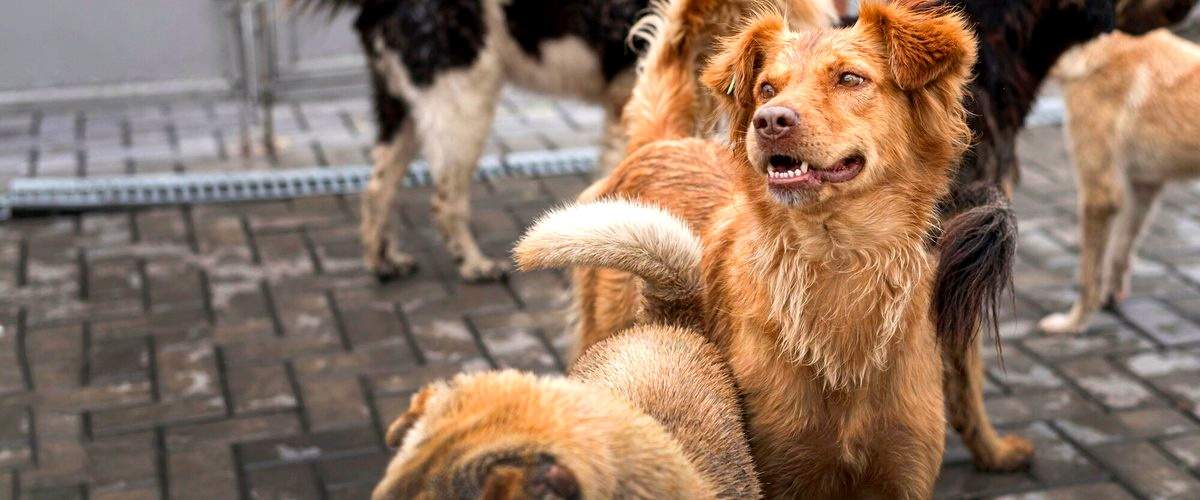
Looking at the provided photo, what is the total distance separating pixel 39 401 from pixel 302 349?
38.9 inches

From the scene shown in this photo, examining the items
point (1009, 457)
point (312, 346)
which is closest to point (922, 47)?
point (1009, 457)

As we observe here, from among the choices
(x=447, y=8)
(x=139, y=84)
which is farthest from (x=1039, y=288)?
(x=139, y=84)

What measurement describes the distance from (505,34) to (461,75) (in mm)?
278

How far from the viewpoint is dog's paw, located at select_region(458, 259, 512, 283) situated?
5.67 meters

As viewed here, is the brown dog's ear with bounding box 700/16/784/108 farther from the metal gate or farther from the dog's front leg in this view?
the metal gate

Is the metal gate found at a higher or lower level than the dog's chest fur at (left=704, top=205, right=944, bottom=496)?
lower

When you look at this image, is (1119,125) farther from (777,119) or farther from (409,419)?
(409,419)

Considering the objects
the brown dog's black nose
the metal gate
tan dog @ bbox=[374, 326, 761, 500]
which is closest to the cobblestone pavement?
the metal gate

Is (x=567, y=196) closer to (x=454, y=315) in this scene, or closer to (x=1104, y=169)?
(x=454, y=315)

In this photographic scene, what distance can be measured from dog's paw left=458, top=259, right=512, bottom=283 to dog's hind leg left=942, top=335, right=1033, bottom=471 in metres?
2.41

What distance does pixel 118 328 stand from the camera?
16.7ft

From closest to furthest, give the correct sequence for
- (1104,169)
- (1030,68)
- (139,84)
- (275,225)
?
(1030,68)
(1104,169)
(275,225)
(139,84)

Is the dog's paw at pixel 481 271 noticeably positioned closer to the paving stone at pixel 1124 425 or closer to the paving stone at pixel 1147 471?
the paving stone at pixel 1124 425

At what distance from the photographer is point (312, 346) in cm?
496
